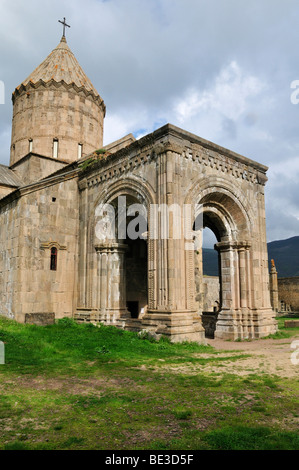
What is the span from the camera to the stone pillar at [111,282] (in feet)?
45.0

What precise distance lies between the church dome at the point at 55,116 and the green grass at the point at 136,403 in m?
12.4

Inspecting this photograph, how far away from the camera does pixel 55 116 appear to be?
60.5 feet

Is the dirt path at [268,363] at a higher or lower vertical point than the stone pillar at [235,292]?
lower

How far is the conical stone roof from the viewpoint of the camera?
19062mm

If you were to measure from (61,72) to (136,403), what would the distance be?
62.8 ft

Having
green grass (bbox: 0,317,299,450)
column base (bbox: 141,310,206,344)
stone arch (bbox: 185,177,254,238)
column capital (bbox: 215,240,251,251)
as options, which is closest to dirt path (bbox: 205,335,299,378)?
green grass (bbox: 0,317,299,450)

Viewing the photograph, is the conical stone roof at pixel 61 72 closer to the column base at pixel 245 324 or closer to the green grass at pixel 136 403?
the column base at pixel 245 324

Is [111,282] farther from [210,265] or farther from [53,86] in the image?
[210,265]

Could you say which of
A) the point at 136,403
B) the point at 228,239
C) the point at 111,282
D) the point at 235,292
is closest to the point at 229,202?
the point at 228,239

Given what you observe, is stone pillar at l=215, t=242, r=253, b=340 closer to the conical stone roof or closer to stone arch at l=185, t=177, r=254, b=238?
Result: stone arch at l=185, t=177, r=254, b=238

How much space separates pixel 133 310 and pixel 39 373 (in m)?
11.9

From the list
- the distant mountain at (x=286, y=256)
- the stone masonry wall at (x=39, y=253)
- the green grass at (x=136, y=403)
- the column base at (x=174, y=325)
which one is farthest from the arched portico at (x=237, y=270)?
the distant mountain at (x=286, y=256)

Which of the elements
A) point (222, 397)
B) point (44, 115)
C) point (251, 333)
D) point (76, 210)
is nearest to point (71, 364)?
point (222, 397)
